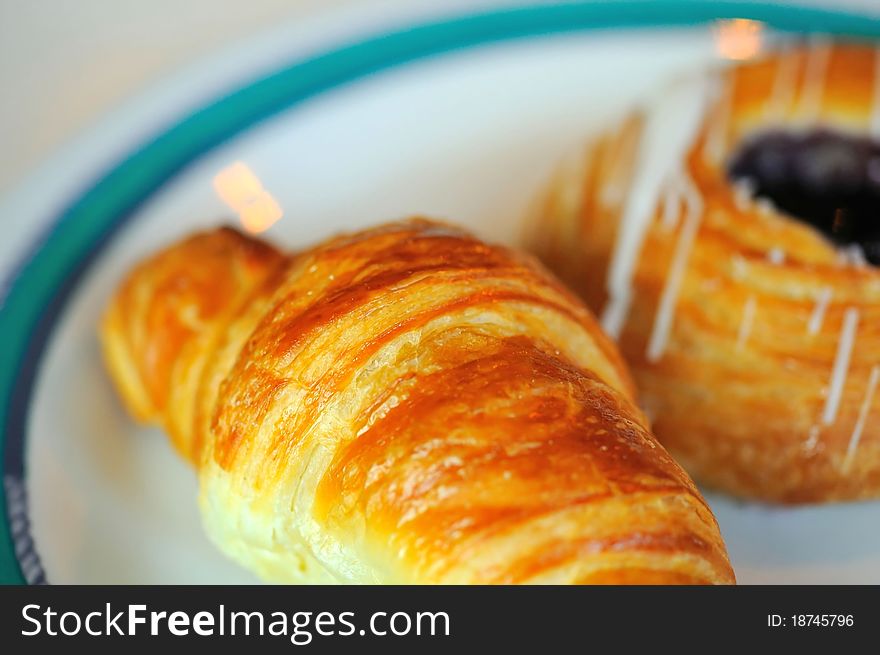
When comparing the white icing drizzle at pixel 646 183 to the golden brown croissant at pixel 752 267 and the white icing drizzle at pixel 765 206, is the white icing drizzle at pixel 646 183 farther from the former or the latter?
the white icing drizzle at pixel 765 206

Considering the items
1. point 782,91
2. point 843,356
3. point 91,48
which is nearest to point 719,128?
point 782,91

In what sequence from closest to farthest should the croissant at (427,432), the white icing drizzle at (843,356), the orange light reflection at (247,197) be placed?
the croissant at (427,432), the white icing drizzle at (843,356), the orange light reflection at (247,197)

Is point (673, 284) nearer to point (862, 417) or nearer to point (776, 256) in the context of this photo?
point (776, 256)

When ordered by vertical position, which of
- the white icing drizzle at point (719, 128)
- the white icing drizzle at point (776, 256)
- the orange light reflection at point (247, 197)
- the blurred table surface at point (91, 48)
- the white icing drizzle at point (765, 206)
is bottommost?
the white icing drizzle at point (776, 256)

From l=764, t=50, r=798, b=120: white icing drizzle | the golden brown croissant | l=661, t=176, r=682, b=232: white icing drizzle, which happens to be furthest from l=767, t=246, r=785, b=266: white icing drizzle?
l=764, t=50, r=798, b=120: white icing drizzle

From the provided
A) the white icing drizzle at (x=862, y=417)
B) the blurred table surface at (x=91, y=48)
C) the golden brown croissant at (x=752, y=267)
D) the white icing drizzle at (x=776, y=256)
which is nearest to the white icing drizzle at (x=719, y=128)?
the golden brown croissant at (x=752, y=267)

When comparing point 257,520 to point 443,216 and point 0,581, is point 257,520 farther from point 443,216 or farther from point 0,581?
point 443,216

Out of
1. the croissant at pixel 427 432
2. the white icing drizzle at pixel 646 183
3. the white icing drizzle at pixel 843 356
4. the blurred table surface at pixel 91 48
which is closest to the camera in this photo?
the croissant at pixel 427 432
